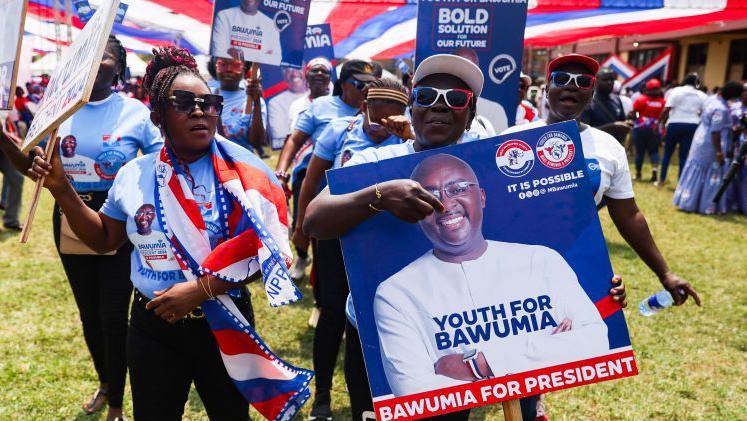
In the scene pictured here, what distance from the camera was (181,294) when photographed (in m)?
2.08

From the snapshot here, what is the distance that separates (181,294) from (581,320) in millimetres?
1351

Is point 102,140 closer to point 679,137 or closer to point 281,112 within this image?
point 281,112

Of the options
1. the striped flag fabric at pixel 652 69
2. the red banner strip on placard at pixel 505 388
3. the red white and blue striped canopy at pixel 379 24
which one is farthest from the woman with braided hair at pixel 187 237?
the striped flag fabric at pixel 652 69

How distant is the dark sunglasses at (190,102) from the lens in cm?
214

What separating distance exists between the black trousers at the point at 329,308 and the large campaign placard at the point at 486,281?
4.98 ft

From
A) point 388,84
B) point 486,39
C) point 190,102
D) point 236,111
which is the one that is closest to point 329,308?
point 388,84

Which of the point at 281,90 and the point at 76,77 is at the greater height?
the point at 281,90

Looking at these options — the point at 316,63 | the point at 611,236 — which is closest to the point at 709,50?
the point at 611,236

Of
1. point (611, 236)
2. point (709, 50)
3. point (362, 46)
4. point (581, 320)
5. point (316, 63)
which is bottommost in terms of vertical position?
point (611, 236)

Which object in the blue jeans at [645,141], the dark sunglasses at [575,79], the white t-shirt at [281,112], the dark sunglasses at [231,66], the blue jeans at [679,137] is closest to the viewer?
the dark sunglasses at [575,79]

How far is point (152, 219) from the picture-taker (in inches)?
83.4

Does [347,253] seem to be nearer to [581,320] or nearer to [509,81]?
[581,320]

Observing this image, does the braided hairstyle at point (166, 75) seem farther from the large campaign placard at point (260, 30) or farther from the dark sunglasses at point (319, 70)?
the dark sunglasses at point (319, 70)

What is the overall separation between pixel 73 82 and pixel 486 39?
2.88 m
